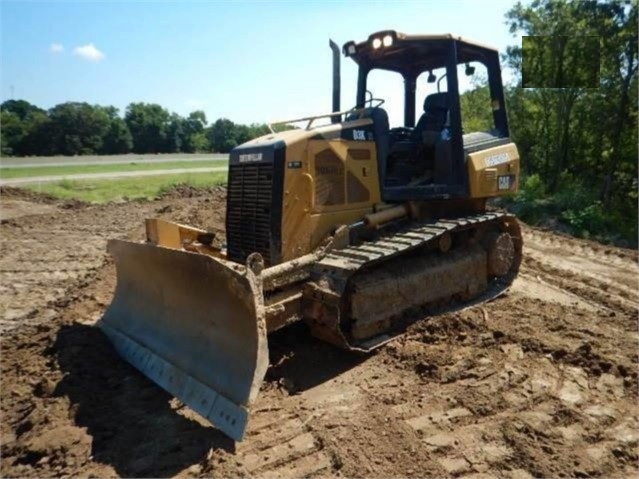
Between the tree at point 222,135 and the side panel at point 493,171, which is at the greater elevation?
the tree at point 222,135

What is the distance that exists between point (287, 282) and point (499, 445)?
2.06 m

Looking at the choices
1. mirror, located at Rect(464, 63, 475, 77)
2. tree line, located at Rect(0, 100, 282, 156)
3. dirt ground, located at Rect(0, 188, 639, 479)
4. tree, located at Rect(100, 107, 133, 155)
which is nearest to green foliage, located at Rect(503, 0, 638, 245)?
mirror, located at Rect(464, 63, 475, 77)

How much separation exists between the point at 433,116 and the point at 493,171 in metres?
1.00

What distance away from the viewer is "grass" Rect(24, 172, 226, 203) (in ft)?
53.7

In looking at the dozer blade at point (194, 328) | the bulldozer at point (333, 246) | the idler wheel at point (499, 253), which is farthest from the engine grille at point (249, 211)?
the idler wheel at point (499, 253)

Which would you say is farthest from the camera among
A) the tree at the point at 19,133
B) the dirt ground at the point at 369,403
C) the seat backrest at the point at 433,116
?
the tree at the point at 19,133

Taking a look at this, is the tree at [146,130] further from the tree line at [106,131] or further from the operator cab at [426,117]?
the operator cab at [426,117]

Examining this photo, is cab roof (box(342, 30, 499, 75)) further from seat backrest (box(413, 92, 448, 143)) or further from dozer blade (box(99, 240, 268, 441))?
dozer blade (box(99, 240, 268, 441))

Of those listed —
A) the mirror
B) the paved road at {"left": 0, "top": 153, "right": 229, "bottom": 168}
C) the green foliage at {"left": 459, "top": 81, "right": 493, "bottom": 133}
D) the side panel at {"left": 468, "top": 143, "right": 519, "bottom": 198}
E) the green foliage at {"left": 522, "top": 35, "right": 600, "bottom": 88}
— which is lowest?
the side panel at {"left": 468, "top": 143, "right": 519, "bottom": 198}

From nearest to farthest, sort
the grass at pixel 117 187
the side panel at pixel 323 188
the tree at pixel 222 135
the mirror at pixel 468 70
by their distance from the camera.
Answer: the side panel at pixel 323 188 → the mirror at pixel 468 70 → the grass at pixel 117 187 → the tree at pixel 222 135

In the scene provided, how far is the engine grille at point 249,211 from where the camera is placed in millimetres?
4914

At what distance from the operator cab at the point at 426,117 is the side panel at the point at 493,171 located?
0.34ft

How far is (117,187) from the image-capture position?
60.6ft

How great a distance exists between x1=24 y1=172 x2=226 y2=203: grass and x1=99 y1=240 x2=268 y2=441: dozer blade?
1176 centimetres
